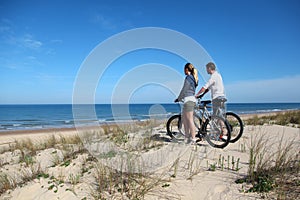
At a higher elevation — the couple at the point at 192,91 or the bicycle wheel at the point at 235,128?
the couple at the point at 192,91

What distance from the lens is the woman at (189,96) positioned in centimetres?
478

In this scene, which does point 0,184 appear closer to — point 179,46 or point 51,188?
point 51,188

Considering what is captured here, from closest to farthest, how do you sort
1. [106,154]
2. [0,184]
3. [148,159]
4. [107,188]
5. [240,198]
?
[240,198], [107,188], [0,184], [148,159], [106,154]

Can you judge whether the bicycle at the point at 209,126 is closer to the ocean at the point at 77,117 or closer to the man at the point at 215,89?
the man at the point at 215,89

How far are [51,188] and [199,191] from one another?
240 centimetres

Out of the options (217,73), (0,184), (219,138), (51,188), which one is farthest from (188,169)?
(0,184)

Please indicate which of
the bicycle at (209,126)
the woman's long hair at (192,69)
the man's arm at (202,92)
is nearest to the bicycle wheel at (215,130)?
the bicycle at (209,126)

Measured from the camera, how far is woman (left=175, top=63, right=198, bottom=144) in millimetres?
4777

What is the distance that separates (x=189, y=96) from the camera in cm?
478

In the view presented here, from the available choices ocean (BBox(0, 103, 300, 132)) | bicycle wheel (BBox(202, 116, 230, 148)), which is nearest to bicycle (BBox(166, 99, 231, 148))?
bicycle wheel (BBox(202, 116, 230, 148))

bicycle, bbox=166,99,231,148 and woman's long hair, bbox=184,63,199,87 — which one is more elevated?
woman's long hair, bbox=184,63,199,87

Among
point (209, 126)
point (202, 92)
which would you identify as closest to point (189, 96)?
point (202, 92)

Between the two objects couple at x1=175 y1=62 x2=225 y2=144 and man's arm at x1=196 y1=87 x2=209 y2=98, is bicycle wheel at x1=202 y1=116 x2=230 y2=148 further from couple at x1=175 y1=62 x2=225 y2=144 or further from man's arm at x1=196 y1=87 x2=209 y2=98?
man's arm at x1=196 y1=87 x2=209 y2=98

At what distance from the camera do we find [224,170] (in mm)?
3150
